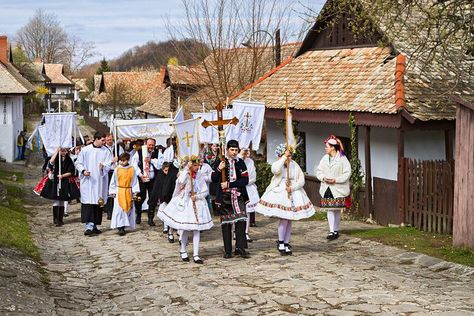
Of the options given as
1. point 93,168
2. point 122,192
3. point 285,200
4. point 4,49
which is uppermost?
point 4,49

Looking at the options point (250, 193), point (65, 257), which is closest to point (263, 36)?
point (250, 193)

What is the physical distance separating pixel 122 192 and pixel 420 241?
5.85m

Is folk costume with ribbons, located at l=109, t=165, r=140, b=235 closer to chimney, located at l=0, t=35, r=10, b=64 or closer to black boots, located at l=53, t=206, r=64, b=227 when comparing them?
black boots, located at l=53, t=206, r=64, b=227

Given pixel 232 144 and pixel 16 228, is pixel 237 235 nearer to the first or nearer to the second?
pixel 232 144

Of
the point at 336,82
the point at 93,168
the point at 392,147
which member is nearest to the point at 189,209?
the point at 93,168

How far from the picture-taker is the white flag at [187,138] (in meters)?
13.2

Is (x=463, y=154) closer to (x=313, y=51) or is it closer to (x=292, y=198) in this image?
(x=292, y=198)

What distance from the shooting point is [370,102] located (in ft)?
59.9

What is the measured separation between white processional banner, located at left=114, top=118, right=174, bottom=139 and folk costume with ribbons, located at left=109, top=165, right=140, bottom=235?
11.0ft

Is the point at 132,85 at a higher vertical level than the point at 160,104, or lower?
higher

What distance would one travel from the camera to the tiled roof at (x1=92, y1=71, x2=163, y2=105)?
62.7 m

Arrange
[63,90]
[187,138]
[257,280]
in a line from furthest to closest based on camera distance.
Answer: [63,90]
[187,138]
[257,280]

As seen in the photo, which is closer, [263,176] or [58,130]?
[58,130]

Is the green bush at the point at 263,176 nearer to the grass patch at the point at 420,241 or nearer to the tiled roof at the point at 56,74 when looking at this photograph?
the grass patch at the point at 420,241
